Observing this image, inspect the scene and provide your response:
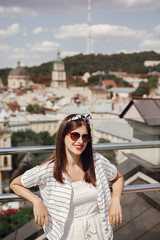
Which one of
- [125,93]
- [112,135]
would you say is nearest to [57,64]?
[125,93]

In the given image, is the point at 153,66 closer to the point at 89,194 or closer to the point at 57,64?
the point at 57,64

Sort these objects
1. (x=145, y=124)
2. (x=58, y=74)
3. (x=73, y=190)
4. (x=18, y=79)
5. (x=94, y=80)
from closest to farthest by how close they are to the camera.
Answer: (x=73, y=190) < (x=145, y=124) < (x=94, y=80) < (x=18, y=79) < (x=58, y=74)

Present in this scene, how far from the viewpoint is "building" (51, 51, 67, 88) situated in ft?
293

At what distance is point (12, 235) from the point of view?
1775mm

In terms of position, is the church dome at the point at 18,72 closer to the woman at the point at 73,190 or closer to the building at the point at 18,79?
the building at the point at 18,79

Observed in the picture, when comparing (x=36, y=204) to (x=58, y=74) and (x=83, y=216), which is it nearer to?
(x=83, y=216)

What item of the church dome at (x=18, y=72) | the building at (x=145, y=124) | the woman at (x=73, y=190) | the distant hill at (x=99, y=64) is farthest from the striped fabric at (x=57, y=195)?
the distant hill at (x=99, y=64)

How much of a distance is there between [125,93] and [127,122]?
70822 millimetres

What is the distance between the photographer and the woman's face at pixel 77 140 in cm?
128

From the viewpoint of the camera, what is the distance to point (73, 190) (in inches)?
49.0

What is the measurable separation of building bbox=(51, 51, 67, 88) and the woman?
88.5 meters

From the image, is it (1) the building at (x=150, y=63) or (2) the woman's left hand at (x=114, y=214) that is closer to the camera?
(2) the woman's left hand at (x=114, y=214)

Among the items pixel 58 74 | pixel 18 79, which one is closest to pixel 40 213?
pixel 58 74

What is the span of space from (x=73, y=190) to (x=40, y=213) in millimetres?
163
